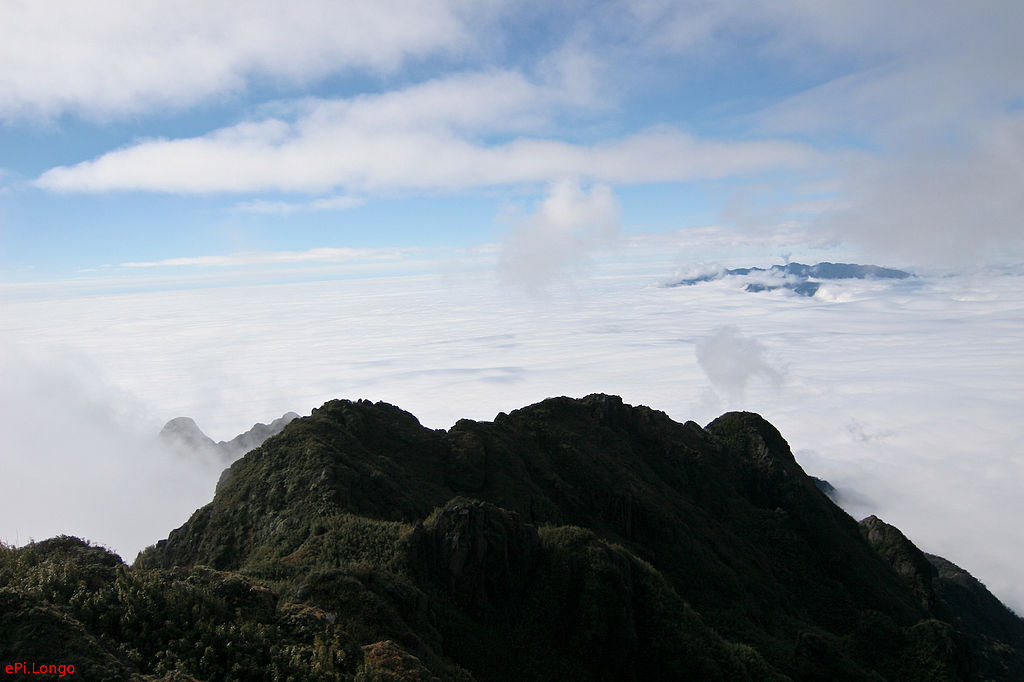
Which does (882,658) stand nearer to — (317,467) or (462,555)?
(462,555)

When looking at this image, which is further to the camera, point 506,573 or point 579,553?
point 579,553

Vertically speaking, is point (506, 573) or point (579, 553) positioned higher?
point (579, 553)

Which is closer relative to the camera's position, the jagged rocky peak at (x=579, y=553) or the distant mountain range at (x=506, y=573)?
the distant mountain range at (x=506, y=573)

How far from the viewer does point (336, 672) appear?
25.7m

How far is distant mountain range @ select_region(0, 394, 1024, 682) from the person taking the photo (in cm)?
2594

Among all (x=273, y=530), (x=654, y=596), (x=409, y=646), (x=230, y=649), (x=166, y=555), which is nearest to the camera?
(x=230, y=649)

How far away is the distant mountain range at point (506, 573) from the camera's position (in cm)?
2594

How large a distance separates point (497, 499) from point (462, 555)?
22771 mm

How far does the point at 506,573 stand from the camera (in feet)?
156

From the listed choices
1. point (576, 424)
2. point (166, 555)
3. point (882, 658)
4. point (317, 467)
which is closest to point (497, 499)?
point (317, 467)

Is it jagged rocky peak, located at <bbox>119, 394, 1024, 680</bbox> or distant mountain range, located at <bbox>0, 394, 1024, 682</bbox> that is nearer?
distant mountain range, located at <bbox>0, 394, 1024, 682</bbox>

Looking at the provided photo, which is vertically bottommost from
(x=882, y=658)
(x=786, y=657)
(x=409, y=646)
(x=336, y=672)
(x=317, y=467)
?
(x=882, y=658)

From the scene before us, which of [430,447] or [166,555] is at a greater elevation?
[430,447]

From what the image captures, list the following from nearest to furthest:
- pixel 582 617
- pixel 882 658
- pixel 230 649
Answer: pixel 230 649, pixel 582 617, pixel 882 658
